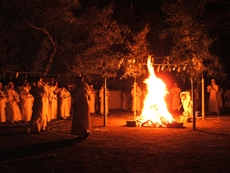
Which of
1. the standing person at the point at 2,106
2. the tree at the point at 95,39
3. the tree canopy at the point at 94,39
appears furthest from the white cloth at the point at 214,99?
the standing person at the point at 2,106

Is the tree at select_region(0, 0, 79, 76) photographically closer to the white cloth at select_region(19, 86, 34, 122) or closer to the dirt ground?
the white cloth at select_region(19, 86, 34, 122)

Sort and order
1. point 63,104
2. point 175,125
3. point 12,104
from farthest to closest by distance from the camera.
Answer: point 63,104 → point 12,104 → point 175,125

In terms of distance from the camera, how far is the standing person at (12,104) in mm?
18422

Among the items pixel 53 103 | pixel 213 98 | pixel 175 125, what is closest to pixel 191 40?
pixel 175 125

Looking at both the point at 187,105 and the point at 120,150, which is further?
the point at 187,105

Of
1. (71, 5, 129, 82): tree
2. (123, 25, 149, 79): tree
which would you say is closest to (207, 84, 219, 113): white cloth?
(123, 25, 149, 79): tree

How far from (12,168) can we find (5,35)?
15076mm

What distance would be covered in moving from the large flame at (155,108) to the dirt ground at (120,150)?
727 millimetres

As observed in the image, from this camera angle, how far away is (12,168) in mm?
8984

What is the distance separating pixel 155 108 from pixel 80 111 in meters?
4.80

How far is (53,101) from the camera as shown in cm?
2070

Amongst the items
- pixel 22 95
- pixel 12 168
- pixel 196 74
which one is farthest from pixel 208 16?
pixel 12 168

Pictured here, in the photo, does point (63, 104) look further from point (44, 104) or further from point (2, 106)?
point (44, 104)

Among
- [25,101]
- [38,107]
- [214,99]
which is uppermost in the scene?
[214,99]
